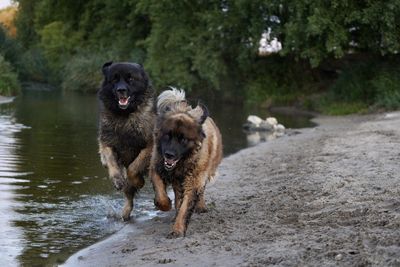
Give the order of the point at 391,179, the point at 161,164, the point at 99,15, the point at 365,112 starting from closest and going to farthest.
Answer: the point at 161,164 → the point at 391,179 → the point at 365,112 → the point at 99,15

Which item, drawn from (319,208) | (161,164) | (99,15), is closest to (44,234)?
(161,164)

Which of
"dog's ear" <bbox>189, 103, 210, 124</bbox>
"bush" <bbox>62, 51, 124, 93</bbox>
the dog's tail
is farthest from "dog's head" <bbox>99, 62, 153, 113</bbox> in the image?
"bush" <bbox>62, 51, 124, 93</bbox>

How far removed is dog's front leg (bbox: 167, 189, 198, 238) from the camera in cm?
693

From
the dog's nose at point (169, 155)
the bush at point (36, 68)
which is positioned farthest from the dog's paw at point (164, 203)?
the bush at point (36, 68)

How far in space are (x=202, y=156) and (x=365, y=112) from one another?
20861 mm

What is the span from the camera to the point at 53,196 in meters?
9.44

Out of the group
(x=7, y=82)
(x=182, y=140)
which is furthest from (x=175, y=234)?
(x=7, y=82)

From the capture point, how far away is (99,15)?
5650cm

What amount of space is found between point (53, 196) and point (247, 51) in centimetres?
2756

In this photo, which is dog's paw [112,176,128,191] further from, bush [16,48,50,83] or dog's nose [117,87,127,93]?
bush [16,48,50,83]

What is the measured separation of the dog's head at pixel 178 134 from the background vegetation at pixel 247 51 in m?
20.2

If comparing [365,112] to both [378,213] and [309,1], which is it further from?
[378,213]

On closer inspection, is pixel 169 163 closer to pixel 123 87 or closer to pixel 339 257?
pixel 123 87

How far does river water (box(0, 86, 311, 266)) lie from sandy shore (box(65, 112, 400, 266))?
40cm
